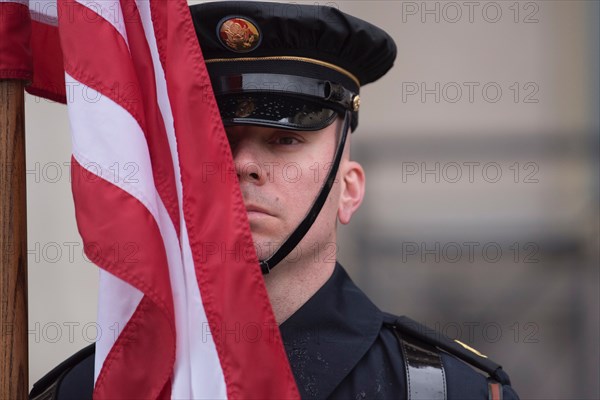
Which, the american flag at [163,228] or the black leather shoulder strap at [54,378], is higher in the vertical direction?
the american flag at [163,228]

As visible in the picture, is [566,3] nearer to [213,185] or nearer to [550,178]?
[550,178]

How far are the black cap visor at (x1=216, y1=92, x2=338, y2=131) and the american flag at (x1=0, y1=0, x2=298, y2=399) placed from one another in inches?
5.1

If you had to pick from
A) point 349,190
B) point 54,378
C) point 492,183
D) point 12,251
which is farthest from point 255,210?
point 492,183

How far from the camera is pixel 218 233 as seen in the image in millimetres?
1518

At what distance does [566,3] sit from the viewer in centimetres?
316

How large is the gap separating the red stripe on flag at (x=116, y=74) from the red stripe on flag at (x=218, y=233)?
0.05 m

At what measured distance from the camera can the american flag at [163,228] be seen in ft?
4.88

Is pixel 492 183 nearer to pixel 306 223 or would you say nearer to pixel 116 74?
pixel 306 223

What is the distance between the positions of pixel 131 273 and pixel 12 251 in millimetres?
199

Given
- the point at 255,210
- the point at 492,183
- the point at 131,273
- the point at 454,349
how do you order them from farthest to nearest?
the point at 492,183 < the point at 454,349 < the point at 255,210 < the point at 131,273

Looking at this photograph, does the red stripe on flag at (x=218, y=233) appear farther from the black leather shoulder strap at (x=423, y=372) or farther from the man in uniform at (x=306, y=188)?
the black leather shoulder strap at (x=423, y=372)

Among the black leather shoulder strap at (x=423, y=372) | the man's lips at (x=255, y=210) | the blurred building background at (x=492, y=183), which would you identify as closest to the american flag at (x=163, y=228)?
the man's lips at (x=255, y=210)

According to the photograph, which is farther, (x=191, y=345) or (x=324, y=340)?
(x=324, y=340)

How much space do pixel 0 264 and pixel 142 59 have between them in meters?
0.40
